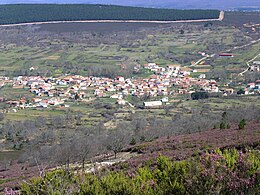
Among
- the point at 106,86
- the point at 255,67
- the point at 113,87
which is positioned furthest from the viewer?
the point at 255,67

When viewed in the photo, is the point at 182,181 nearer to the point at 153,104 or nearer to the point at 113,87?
the point at 153,104

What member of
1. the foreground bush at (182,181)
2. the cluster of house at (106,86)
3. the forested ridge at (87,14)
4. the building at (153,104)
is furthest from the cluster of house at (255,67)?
the foreground bush at (182,181)

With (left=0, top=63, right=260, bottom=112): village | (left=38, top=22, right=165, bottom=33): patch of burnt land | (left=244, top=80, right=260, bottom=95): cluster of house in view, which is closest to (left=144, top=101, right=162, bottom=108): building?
(left=0, top=63, right=260, bottom=112): village

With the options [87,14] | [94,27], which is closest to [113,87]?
[94,27]

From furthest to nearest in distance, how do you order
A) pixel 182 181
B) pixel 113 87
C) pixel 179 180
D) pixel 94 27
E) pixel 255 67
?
pixel 94 27, pixel 255 67, pixel 113 87, pixel 179 180, pixel 182 181

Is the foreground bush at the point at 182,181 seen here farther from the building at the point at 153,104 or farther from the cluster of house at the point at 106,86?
the cluster of house at the point at 106,86

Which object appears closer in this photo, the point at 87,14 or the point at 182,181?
the point at 182,181

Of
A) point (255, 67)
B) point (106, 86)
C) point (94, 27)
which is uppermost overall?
point (255, 67)
